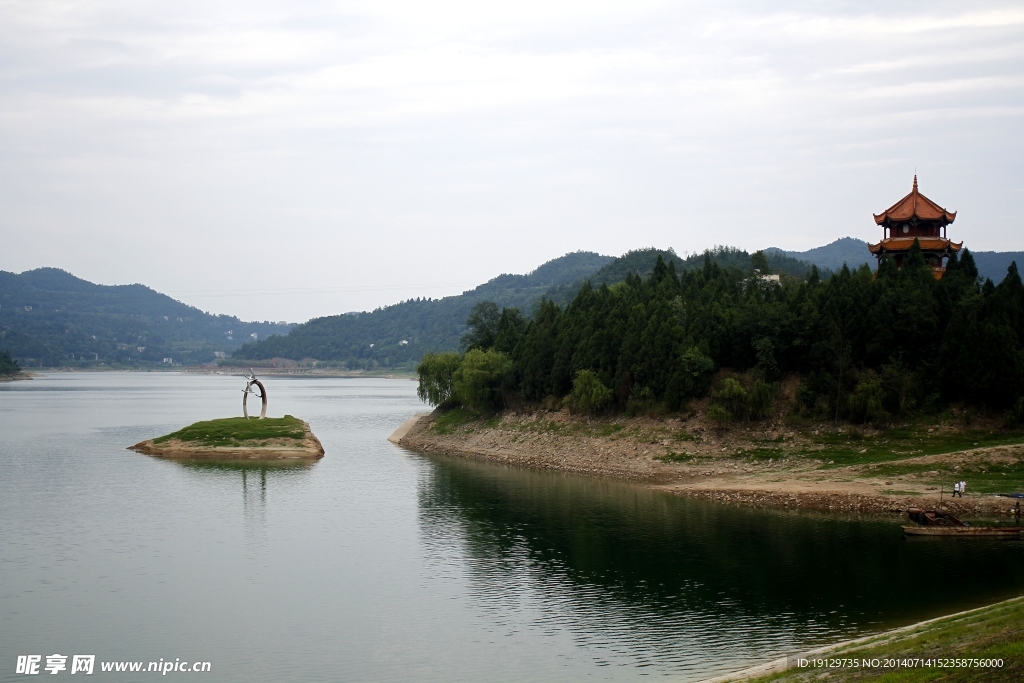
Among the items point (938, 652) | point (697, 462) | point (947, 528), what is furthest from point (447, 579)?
point (697, 462)

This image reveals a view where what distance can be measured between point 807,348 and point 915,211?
18.9 m

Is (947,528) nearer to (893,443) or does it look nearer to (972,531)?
(972,531)

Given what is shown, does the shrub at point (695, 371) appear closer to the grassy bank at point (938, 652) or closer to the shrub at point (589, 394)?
the shrub at point (589, 394)

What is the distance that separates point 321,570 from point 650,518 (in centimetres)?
1800

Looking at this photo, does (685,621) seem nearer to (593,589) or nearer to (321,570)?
(593,589)

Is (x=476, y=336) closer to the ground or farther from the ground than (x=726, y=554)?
farther from the ground

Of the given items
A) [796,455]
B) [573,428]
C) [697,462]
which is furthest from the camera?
[573,428]

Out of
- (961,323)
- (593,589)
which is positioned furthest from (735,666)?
(961,323)

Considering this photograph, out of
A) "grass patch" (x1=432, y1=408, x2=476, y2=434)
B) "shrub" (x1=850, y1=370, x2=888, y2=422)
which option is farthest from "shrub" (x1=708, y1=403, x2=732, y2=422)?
"grass patch" (x1=432, y1=408, x2=476, y2=434)

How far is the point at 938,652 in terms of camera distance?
21.8 meters

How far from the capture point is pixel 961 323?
61.3 m

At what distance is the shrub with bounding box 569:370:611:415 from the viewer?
7175cm

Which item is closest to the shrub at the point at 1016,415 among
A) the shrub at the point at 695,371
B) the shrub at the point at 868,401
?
the shrub at the point at 868,401

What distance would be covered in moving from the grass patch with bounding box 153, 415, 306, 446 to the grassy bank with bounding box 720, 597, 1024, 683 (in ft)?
201
